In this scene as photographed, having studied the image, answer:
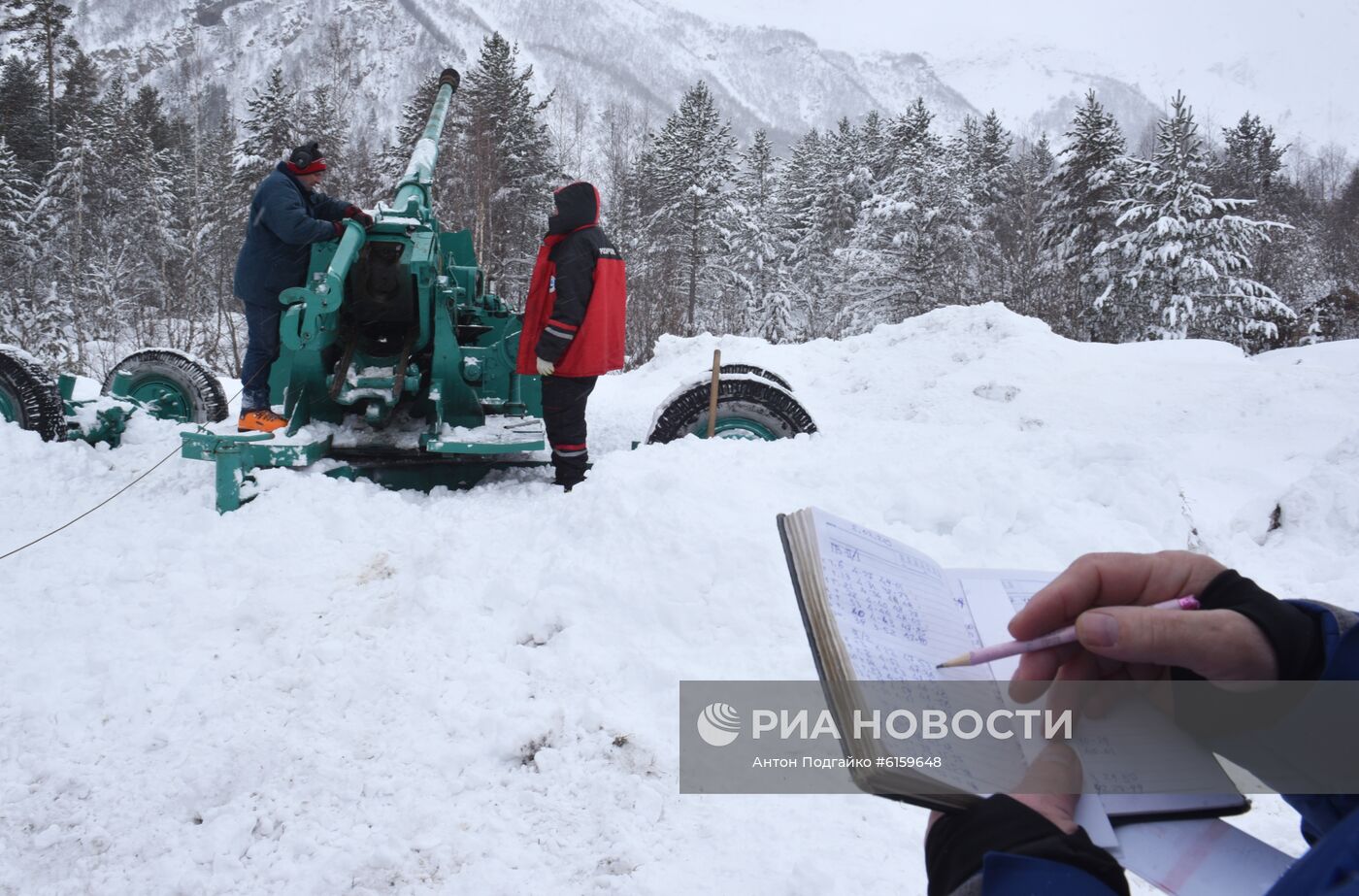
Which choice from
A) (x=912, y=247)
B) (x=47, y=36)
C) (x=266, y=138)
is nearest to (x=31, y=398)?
(x=266, y=138)

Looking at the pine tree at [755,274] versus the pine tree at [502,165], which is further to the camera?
the pine tree at [755,274]

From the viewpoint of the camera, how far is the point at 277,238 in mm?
5609

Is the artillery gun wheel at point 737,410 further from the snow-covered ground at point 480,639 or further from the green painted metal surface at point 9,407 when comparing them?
the green painted metal surface at point 9,407

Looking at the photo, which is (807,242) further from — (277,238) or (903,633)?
(903,633)

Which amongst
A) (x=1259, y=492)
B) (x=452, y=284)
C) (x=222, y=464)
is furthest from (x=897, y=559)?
(x=452, y=284)

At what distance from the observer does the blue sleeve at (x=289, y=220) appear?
5332 mm

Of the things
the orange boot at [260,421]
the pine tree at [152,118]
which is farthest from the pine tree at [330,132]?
the orange boot at [260,421]

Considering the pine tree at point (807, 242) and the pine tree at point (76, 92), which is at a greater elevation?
the pine tree at point (76, 92)

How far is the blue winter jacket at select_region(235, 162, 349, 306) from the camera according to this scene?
534 cm

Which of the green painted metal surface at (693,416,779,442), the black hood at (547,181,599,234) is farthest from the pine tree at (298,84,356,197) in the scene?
the green painted metal surface at (693,416,779,442)

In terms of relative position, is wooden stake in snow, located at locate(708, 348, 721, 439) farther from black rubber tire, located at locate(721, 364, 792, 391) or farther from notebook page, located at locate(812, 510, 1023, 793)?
notebook page, located at locate(812, 510, 1023, 793)

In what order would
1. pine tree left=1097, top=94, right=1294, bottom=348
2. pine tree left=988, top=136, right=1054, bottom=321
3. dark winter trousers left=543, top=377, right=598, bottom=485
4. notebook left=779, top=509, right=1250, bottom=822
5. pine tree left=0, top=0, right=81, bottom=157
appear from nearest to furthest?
notebook left=779, top=509, right=1250, bottom=822, dark winter trousers left=543, top=377, right=598, bottom=485, pine tree left=1097, top=94, right=1294, bottom=348, pine tree left=988, top=136, right=1054, bottom=321, pine tree left=0, top=0, right=81, bottom=157

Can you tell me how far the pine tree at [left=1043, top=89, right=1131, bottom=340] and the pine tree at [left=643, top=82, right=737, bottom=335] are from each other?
11679mm

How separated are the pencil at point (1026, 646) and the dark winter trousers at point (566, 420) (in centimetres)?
411
